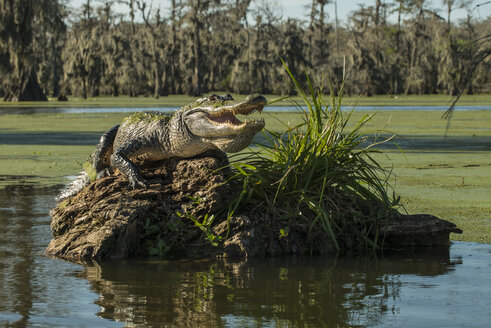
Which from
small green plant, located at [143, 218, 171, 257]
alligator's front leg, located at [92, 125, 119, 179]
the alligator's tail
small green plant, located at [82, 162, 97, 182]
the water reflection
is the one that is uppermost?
alligator's front leg, located at [92, 125, 119, 179]

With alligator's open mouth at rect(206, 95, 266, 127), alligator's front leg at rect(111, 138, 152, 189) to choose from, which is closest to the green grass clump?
alligator's open mouth at rect(206, 95, 266, 127)

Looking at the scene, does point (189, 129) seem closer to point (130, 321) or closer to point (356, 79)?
point (130, 321)

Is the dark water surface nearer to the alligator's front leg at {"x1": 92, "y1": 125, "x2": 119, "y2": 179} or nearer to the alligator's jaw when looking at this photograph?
the alligator's jaw

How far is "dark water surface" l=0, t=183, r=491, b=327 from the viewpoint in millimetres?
4133

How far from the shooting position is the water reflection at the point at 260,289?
13.7ft

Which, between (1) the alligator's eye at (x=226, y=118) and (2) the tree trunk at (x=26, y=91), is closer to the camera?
(1) the alligator's eye at (x=226, y=118)

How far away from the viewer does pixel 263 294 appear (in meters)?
4.77

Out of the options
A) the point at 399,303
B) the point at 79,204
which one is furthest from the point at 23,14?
the point at 399,303

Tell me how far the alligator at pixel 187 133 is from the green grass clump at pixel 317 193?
0.35m

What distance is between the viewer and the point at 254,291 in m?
4.85

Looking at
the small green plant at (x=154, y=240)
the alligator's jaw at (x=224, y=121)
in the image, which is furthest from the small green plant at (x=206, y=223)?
the alligator's jaw at (x=224, y=121)

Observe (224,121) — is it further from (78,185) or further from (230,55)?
(230,55)

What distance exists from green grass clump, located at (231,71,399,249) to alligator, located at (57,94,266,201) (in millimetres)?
349

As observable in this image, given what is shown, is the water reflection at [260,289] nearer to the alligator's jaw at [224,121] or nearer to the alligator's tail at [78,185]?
the alligator's jaw at [224,121]
